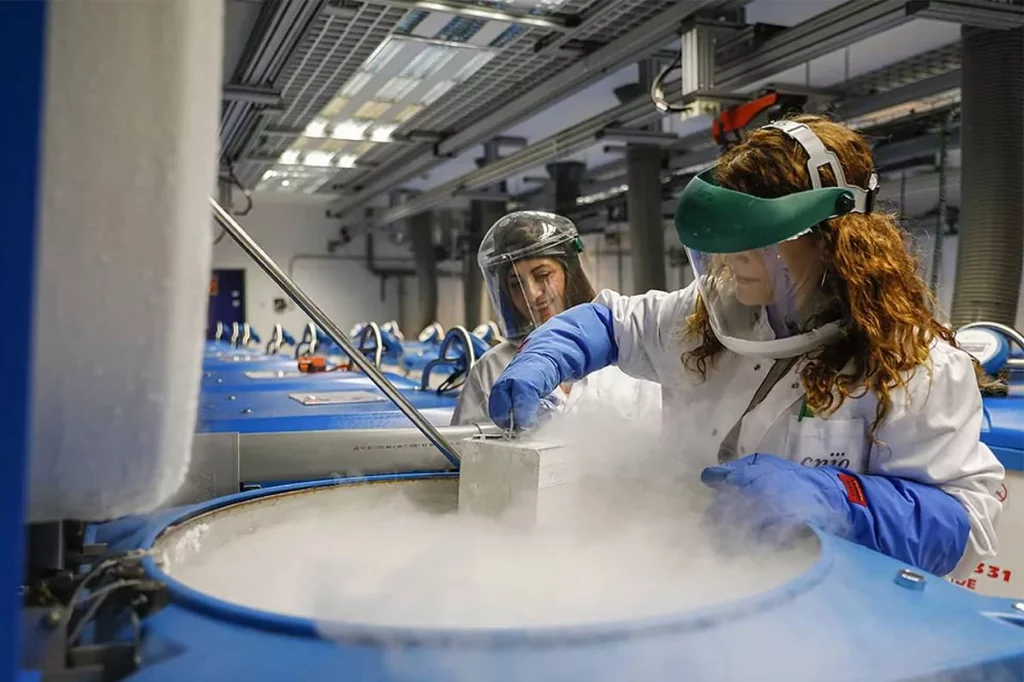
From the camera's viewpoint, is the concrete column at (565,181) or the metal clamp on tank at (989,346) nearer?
the metal clamp on tank at (989,346)

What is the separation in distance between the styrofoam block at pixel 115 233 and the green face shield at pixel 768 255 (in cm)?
65

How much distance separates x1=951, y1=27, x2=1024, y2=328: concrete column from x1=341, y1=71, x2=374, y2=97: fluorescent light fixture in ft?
8.39

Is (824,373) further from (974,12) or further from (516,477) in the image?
(974,12)

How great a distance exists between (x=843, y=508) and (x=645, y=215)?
166 inches

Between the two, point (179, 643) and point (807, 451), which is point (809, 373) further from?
point (179, 643)

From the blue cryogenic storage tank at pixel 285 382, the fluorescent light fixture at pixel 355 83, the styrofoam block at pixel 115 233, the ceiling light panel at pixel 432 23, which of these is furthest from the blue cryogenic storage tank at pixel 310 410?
the fluorescent light fixture at pixel 355 83

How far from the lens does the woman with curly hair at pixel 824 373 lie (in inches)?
36.9

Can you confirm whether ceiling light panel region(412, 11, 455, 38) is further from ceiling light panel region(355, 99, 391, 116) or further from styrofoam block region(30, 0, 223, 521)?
styrofoam block region(30, 0, 223, 521)

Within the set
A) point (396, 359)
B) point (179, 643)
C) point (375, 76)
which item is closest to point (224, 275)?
point (396, 359)

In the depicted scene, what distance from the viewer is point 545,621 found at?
24.3 inches

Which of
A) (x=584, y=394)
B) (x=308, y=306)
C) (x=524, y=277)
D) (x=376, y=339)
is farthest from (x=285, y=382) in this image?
(x=308, y=306)

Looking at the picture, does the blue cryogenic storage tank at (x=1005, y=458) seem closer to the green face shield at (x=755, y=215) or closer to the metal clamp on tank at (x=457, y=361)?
the green face shield at (x=755, y=215)

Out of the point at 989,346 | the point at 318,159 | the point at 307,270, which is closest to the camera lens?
the point at 989,346

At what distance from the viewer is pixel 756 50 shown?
2.71 metres
